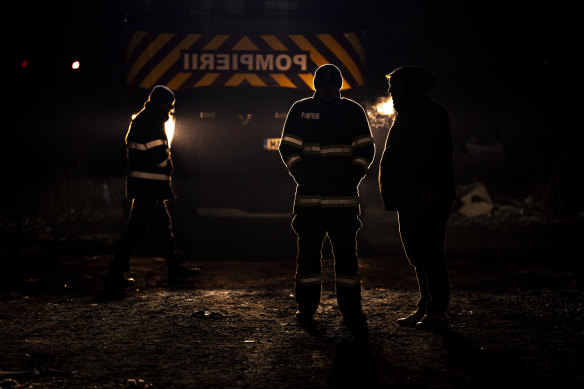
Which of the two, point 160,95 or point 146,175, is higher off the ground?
point 160,95

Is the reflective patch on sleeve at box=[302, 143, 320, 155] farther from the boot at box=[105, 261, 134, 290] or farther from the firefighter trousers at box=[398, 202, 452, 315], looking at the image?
the boot at box=[105, 261, 134, 290]

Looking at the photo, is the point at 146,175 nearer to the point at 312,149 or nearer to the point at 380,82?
the point at 312,149

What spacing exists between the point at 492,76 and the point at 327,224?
33.8 feet

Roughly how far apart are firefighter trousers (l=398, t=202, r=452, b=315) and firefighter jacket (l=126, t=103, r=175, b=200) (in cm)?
258

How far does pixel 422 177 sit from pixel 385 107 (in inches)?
174

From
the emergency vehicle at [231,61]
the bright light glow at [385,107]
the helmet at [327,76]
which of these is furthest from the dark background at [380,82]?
the helmet at [327,76]

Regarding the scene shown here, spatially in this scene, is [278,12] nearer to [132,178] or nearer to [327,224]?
[132,178]

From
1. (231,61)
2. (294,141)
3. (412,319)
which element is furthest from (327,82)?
(231,61)

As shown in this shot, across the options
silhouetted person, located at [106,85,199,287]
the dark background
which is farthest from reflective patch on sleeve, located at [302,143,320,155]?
the dark background

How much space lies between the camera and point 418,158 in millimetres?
4836

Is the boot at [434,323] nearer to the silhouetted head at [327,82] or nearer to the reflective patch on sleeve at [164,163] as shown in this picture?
the silhouetted head at [327,82]

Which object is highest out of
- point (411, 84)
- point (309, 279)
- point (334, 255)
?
point (411, 84)

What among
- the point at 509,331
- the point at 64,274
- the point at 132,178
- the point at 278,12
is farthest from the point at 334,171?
the point at 278,12

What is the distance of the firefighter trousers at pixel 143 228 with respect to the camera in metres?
6.55
